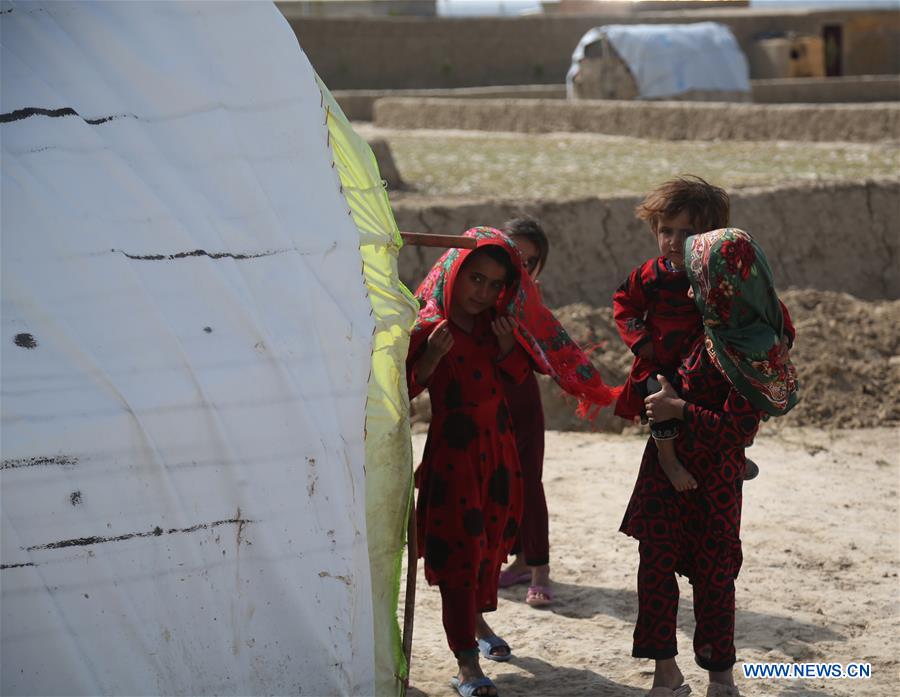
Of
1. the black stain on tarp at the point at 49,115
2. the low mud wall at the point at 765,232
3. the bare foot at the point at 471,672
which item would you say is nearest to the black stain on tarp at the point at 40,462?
the black stain on tarp at the point at 49,115

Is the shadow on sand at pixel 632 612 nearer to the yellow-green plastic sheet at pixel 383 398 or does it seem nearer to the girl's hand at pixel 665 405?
the girl's hand at pixel 665 405

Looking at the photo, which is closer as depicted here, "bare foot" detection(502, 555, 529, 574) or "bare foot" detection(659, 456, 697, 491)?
"bare foot" detection(659, 456, 697, 491)

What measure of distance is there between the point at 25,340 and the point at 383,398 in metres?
1.02

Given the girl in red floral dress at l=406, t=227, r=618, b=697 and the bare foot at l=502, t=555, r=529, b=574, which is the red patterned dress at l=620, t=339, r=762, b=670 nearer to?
the girl in red floral dress at l=406, t=227, r=618, b=697

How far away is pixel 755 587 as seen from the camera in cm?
474

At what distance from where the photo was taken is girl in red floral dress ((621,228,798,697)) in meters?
3.40

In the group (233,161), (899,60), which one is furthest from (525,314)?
(899,60)

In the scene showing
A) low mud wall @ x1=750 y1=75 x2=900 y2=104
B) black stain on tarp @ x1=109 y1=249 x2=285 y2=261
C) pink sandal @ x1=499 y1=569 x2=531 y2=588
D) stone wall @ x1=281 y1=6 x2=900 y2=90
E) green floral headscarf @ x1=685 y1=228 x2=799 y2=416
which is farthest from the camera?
stone wall @ x1=281 y1=6 x2=900 y2=90

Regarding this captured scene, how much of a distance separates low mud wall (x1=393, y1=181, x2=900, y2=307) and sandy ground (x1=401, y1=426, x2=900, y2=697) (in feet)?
8.34

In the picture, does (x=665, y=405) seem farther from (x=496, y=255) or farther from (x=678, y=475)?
(x=496, y=255)

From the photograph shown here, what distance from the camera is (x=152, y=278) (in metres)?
2.96

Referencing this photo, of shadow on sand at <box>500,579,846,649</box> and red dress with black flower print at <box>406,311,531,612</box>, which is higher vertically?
red dress with black flower print at <box>406,311,531,612</box>

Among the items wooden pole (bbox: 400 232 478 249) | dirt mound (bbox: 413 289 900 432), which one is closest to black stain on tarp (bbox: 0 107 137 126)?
wooden pole (bbox: 400 232 478 249)

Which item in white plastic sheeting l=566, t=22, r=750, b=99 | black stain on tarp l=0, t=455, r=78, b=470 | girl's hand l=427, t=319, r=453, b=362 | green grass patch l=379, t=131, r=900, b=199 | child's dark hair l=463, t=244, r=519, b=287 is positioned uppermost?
white plastic sheeting l=566, t=22, r=750, b=99
